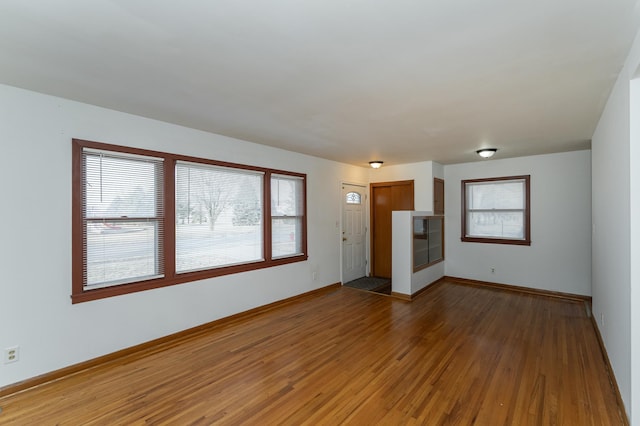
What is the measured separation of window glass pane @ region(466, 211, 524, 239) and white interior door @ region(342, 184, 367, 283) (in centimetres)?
228

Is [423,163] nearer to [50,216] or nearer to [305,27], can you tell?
[305,27]

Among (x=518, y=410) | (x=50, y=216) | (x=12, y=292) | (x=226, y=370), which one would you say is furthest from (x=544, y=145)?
(x=12, y=292)

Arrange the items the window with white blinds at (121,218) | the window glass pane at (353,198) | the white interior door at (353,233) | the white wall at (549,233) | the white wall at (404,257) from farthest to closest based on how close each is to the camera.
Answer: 1. the window glass pane at (353,198)
2. the white interior door at (353,233)
3. the white wall at (404,257)
4. the white wall at (549,233)
5. the window with white blinds at (121,218)

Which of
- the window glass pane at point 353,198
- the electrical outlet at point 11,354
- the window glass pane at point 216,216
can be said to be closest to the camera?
the electrical outlet at point 11,354

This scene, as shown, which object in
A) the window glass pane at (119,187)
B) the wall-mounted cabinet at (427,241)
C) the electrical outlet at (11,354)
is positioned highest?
the window glass pane at (119,187)

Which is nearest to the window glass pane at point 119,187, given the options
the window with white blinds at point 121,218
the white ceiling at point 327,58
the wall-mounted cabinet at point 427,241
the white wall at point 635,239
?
the window with white blinds at point 121,218

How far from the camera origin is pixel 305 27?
5.52 ft

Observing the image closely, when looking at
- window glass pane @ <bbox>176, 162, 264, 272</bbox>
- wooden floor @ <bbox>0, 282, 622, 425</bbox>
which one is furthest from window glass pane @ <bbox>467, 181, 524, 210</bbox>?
window glass pane @ <bbox>176, 162, 264, 272</bbox>

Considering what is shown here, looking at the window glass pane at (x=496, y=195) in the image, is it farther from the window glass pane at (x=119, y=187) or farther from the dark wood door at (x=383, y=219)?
the window glass pane at (x=119, y=187)

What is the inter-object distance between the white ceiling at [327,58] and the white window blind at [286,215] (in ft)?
4.91

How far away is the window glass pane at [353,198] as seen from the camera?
248 inches

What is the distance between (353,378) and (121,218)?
9.35ft

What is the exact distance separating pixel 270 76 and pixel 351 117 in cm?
120

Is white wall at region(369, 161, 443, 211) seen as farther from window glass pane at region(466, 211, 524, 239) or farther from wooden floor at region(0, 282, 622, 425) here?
wooden floor at region(0, 282, 622, 425)
